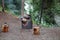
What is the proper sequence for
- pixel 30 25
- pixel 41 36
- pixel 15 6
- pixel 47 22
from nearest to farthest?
pixel 41 36, pixel 30 25, pixel 47 22, pixel 15 6

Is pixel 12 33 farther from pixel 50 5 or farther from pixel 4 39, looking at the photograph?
pixel 50 5

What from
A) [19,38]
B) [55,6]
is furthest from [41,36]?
[55,6]

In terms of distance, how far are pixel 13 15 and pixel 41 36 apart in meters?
3.14

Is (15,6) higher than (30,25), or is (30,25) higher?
(15,6)

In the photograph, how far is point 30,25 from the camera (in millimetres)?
6289

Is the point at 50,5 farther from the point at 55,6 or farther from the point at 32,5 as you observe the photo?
the point at 32,5

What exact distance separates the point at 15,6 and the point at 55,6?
6.20 ft

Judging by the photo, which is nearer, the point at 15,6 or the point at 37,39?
the point at 37,39

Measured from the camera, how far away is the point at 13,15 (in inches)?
330

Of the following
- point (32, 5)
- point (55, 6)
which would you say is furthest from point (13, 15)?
point (55, 6)

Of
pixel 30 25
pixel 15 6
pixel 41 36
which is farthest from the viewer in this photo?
pixel 15 6

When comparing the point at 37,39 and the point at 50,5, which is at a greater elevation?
the point at 50,5

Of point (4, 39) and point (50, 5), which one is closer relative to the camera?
point (4, 39)

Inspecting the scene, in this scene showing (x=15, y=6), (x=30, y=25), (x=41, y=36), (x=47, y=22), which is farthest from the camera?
(x=15, y=6)
